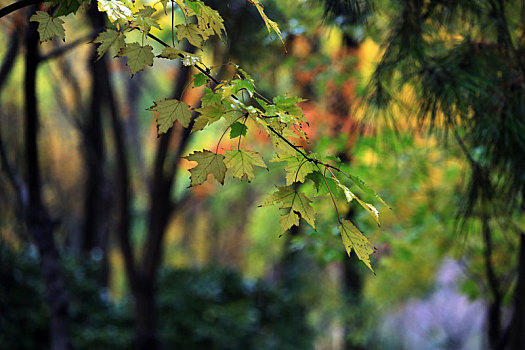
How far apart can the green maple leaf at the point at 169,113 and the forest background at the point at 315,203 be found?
36 mm

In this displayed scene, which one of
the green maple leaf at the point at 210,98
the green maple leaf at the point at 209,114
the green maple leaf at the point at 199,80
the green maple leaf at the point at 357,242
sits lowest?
the green maple leaf at the point at 357,242

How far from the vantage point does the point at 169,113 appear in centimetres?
120

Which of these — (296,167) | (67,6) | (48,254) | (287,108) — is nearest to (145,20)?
(67,6)

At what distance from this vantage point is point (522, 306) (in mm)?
2725

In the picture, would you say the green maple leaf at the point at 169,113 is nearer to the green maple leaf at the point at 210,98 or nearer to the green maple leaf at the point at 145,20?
the green maple leaf at the point at 210,98

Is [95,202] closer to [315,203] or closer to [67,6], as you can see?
[315,203]

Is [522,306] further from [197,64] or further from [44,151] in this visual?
[44,151]

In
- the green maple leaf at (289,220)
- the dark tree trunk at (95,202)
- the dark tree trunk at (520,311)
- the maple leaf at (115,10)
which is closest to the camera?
the maple leaf at (115,10)

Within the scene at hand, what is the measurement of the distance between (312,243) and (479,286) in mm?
1838

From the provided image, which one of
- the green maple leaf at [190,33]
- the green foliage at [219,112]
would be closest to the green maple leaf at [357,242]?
the green foliage at [219,112]

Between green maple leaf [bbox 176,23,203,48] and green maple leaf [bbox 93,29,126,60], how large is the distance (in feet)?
0.49

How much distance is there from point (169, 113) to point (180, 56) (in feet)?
0.47

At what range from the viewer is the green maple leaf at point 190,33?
1.28 metres

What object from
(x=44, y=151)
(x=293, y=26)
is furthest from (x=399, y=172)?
(x=44, y=151)
